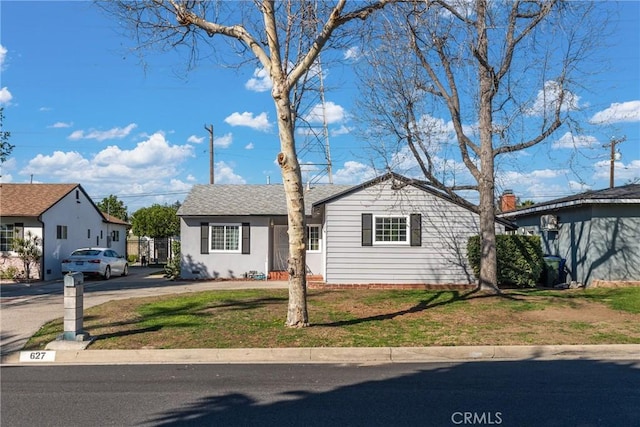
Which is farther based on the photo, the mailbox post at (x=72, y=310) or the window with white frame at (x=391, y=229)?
the window with white frame at (x=391, y=229)

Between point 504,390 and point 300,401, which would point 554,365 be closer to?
point 504,390

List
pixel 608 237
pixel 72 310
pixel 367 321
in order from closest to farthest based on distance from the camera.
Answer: pixel 72 310
pixel 367 321
pixel 608 237

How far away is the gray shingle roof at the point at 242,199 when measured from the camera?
22.9 metres

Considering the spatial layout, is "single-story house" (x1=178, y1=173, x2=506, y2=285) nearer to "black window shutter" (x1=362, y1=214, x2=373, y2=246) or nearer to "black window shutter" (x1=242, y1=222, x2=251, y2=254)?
"black window shutter" (x1=362, y1=214, x2=373, y2=246)

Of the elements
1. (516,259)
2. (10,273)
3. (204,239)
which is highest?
(204,239)

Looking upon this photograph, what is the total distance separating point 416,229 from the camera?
18.5 metres

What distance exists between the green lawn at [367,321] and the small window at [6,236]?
13.1m

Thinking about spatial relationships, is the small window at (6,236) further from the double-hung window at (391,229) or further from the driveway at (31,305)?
the double-hung window at (391,229)

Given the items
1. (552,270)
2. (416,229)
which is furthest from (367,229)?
(552,270)

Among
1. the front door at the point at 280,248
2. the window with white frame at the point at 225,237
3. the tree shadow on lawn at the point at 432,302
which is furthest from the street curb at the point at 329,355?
the front door at the point at 280,248

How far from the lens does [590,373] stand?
7523 mm

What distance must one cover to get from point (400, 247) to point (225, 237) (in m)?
8.19

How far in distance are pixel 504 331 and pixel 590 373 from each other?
8.45 feet

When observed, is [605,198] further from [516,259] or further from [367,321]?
[367,321]
